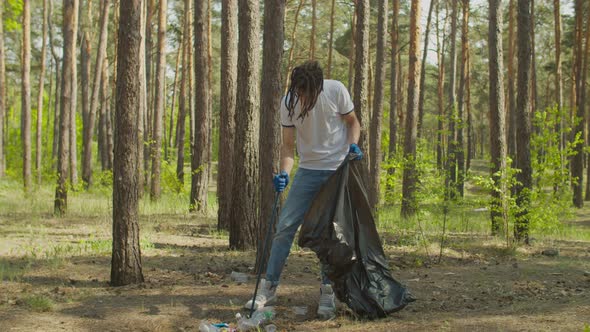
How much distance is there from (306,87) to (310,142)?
474mm

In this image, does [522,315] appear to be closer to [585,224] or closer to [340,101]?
[340,101]

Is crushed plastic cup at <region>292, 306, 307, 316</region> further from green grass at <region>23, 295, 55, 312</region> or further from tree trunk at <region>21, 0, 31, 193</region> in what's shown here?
tree trunk at <region>21, 0, 31, 193</region>

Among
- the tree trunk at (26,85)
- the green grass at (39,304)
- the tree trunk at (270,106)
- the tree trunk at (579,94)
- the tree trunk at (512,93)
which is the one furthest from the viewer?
the tree trunk at (512,93)

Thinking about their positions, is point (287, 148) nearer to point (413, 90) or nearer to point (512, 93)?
point (413, 90)

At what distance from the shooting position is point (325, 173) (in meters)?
5.04

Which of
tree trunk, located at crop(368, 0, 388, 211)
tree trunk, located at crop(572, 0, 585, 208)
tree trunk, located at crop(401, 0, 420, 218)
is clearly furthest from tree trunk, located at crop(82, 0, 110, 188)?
tree trunk, located at crop(572, 0, 585, 208)

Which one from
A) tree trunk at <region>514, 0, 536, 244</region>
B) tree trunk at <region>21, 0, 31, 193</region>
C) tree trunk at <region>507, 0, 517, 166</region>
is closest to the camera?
tree trunk at <region>514, 0, 536, 244</region>

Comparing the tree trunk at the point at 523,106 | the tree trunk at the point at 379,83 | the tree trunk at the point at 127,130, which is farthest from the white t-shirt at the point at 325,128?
the tree trunk at the point at 379,83

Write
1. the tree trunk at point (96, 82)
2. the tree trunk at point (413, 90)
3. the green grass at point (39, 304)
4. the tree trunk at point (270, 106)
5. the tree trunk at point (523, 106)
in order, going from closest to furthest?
the green grass at point (39, 304) → the tree trunk at point (270, 106) → the tree trunk at point (523, 106) → the tree trunk at point (413, 90) → the tree trunk at point (96, 82)

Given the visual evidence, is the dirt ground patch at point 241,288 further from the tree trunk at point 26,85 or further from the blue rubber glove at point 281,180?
the tree trunk at point 26,85

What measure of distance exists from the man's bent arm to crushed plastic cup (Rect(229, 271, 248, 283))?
1.80 m

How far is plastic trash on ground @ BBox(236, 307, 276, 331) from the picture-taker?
4.70m

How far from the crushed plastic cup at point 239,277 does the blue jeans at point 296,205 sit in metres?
1.41

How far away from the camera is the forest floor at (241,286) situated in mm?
4879
